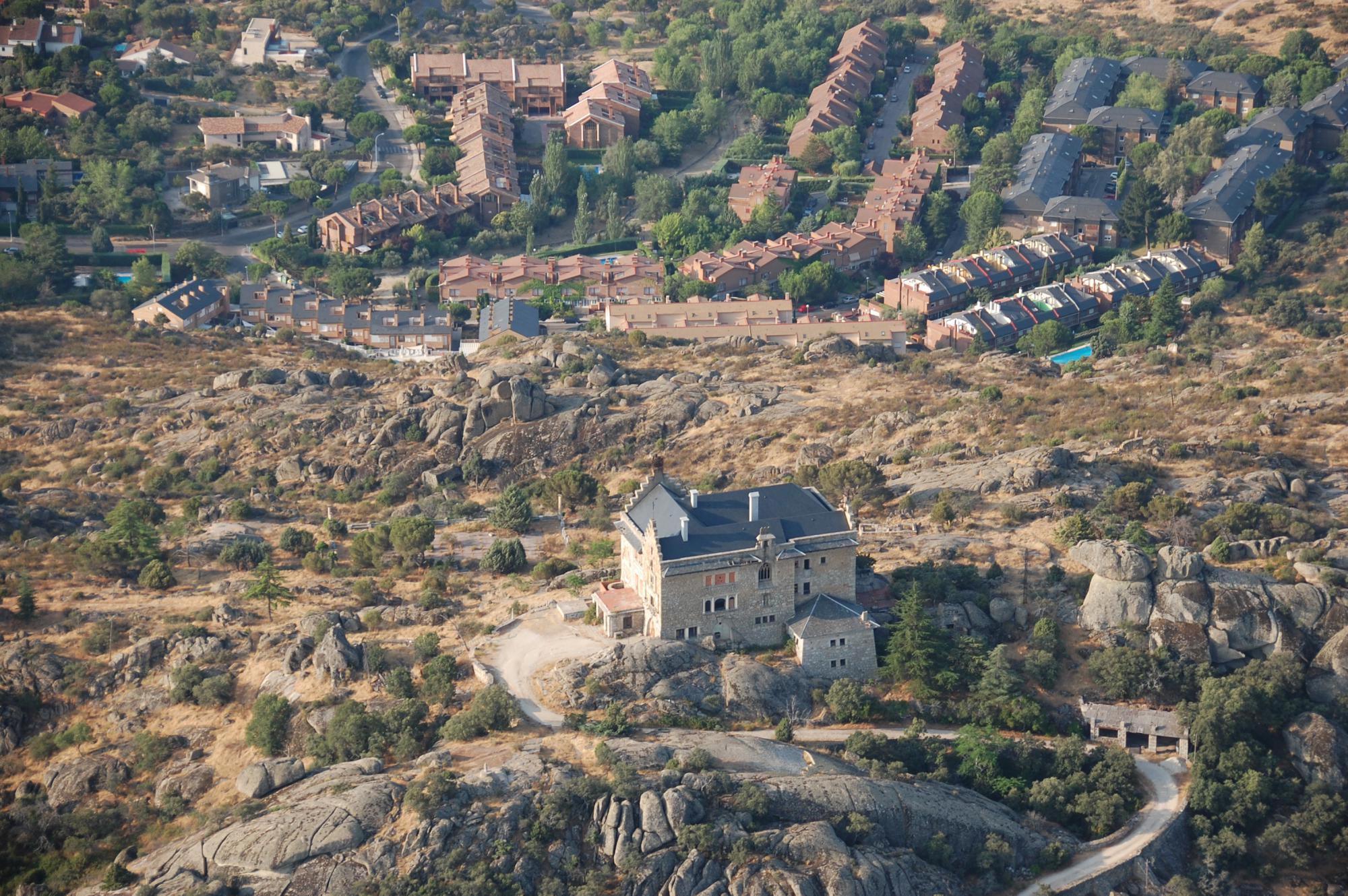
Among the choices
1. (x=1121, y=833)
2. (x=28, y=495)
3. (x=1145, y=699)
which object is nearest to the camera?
(x=1121, y=833)

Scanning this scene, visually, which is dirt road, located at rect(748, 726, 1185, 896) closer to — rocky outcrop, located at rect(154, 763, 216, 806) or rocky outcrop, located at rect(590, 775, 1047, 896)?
rocky outcrop, located at rect(590, 775, 1047, 896)

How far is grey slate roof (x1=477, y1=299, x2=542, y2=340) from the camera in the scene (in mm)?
139000

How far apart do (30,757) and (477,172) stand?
98217mm

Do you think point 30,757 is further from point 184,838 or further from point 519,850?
point 519,850

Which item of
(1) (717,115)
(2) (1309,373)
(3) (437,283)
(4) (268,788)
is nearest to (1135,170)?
(1) (717,115)

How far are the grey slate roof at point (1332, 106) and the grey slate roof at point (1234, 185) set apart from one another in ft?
25.1

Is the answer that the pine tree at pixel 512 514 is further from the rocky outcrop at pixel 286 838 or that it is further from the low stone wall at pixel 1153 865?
the low stone wall at pixel 1153 865

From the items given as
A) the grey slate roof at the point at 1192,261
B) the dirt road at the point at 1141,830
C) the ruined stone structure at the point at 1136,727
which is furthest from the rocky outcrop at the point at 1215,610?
the grey slate roof at the point at 1192,261

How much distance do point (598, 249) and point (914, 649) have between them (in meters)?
92.4

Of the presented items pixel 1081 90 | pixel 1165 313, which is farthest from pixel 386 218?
pixel 1081 90

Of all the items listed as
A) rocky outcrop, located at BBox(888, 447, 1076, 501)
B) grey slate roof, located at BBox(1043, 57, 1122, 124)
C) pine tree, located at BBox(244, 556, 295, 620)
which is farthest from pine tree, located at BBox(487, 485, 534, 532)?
grey slate roof, located at BBox(1043, 57, 1122, 124)

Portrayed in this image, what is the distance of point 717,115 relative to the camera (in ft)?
595

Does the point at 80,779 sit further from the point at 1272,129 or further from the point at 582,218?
the point at 1272,129

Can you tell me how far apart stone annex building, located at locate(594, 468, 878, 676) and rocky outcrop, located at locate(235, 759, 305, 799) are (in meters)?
15.0
